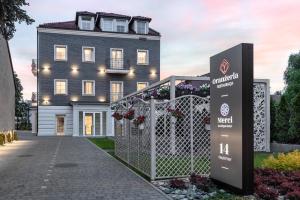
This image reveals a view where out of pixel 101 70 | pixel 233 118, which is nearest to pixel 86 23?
pixel 101 70

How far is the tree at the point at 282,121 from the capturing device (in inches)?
733

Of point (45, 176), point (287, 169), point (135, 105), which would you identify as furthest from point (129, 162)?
point (287, 169)

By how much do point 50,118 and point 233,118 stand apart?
31.1 meters

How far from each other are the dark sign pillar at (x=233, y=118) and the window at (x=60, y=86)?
30.1 m

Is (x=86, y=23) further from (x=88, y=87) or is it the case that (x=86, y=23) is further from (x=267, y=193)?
(x=267, y=193)

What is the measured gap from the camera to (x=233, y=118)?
7.37m

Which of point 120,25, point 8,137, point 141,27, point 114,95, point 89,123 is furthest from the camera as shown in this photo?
point 141,27

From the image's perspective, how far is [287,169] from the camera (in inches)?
387

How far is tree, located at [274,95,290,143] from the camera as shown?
18.6 metres

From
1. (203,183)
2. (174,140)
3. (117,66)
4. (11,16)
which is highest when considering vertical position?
(117,66)

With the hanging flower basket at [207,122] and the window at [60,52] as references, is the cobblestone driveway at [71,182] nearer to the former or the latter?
the hanging flower basket at [207,122]

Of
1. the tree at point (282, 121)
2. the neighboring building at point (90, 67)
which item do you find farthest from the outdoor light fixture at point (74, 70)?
the tree at point (282, 121)

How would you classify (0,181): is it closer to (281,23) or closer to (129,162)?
(129,162)

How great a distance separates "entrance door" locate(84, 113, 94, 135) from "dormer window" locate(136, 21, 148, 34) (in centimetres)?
1001
